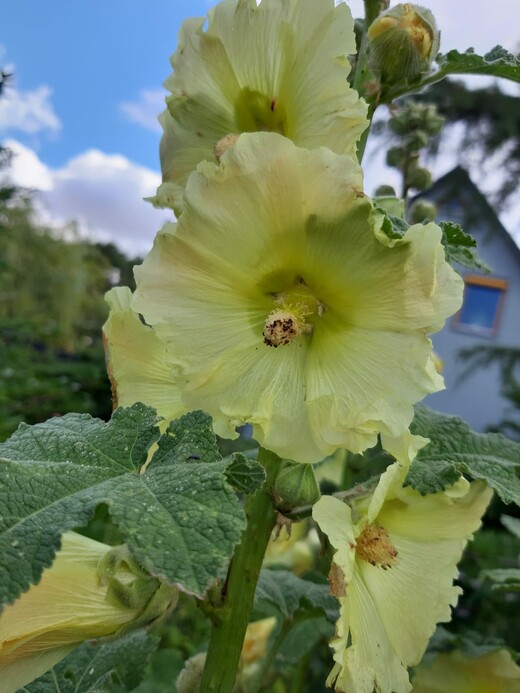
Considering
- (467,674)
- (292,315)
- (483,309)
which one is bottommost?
(467,674)

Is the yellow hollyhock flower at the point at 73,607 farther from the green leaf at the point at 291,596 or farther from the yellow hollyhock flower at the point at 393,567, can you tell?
the green leaf at the point at 291,596

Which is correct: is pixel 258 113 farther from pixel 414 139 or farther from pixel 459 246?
pixel 414 139

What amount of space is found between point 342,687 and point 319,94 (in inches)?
22.6

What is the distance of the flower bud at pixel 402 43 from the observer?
781mm

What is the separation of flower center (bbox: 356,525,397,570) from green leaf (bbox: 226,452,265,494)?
0.19 metres

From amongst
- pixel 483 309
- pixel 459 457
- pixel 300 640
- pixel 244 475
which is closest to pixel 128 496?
pixel 244 475

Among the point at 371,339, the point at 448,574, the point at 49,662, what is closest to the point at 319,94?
the point at 371,339

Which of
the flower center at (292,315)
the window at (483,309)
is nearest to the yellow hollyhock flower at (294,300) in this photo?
the flower center at (292,315)

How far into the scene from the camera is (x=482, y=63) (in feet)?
2.73

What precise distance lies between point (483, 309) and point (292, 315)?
8895mm

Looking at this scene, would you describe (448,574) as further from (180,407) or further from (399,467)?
(180,407)

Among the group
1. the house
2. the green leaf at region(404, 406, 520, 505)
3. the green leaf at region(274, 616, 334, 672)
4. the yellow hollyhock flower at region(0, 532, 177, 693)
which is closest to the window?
the house

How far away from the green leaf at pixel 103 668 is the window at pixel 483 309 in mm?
8581

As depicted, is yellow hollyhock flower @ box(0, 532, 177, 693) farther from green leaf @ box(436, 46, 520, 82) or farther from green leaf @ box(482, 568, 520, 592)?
green leaf @ box(436, 46, 520, 82)
